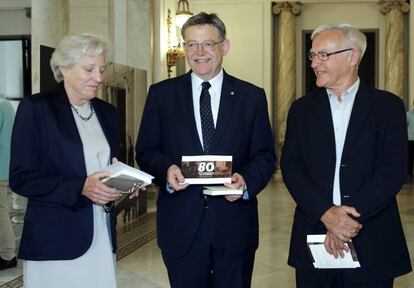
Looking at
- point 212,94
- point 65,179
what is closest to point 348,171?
point 212,94

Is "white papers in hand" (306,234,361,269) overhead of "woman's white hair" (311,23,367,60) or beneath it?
beneath

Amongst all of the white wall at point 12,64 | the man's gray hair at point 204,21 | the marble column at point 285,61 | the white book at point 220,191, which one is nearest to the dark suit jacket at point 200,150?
the white book at point 220,191

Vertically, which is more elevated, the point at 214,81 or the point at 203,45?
the point at 203,45

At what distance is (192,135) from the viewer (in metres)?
3.57

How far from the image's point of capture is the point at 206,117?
142 inches

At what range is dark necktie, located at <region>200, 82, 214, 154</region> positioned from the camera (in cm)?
359

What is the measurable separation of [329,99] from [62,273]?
1633 millimetres

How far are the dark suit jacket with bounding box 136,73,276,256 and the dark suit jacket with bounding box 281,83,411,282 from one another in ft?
0.82

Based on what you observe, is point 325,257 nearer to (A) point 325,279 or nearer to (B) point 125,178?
(A) point 325,279

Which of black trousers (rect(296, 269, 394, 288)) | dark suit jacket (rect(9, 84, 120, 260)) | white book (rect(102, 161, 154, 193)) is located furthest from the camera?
black trousers (rect(296, 269, 394, 288))

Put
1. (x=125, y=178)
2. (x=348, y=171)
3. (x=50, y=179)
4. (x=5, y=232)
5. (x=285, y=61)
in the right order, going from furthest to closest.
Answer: (x=285, y=61) < (x=5, y=232) < (x=348, y=171) < (x=50, y=179) < (x=125, y=178)

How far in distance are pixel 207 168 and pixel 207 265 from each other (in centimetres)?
58

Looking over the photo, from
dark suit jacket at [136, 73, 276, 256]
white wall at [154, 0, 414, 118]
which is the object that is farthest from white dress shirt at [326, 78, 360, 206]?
white wall at [154, 0, 414, 118]

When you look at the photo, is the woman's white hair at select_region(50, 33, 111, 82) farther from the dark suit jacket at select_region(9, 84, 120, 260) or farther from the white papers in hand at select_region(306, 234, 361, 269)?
the white papers in hand at select_region(306, 234, 361, 269)
